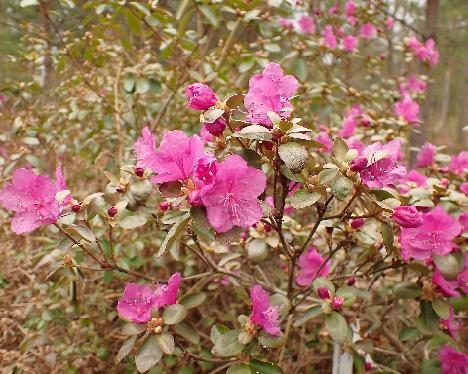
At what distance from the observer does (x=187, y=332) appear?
127 centimetres

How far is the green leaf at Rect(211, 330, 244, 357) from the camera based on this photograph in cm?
118

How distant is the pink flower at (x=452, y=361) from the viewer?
1.50 metres

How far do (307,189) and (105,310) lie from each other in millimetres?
1347

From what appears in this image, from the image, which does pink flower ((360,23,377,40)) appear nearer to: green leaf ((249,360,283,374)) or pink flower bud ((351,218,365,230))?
pink flower bud ((351,218,365,230))

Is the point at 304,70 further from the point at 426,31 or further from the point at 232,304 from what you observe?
the point at 426,31

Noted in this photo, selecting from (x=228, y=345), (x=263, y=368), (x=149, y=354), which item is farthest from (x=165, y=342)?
(x=263, y=368)

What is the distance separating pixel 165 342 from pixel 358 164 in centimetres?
61

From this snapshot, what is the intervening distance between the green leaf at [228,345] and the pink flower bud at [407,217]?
0.50 meters

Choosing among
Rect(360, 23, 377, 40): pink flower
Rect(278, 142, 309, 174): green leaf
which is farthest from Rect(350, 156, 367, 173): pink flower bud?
Rect(360, 23, 377, 40): pink flower

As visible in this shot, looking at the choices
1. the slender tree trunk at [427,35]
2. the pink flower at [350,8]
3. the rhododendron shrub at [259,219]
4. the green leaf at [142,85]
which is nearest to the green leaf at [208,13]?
the rhododendron shrub at [259,219]

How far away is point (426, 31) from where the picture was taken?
329cm

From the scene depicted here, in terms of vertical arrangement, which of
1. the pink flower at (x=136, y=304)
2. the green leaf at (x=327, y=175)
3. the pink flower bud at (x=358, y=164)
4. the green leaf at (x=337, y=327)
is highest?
the pink flower bud at (x=358, y=164)

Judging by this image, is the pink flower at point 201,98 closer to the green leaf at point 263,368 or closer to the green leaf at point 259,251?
the green leaf at point 259,251

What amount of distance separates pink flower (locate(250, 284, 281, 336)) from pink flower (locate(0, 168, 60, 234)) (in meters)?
0.52
